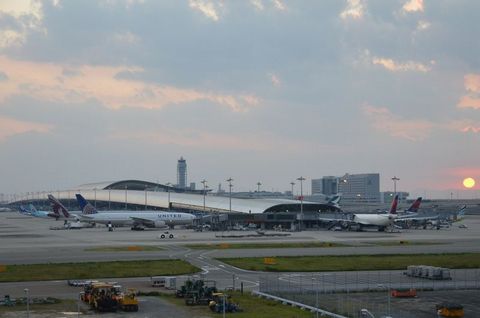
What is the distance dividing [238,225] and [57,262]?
→ 281 feet

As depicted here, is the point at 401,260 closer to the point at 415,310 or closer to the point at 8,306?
the point at 415,310

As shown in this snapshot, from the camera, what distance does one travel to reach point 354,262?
2717 inches

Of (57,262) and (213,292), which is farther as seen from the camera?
(57,262)

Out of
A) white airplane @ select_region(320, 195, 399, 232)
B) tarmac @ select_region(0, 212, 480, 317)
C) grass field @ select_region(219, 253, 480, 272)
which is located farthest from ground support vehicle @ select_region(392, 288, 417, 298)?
white airplane @ select_region(320, 195, 399, 232)

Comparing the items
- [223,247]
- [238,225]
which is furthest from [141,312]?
[238,225]

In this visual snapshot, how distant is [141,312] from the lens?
3947 cm

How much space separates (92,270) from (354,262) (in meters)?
26.6

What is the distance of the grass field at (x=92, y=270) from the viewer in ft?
191

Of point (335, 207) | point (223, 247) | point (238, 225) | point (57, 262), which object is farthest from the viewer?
point (335, 207)

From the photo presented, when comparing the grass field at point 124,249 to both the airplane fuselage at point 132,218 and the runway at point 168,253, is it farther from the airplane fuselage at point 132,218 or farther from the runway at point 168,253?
the airplane fuselage at point 132,218

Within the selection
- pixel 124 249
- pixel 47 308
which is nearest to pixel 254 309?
pixel 47 308

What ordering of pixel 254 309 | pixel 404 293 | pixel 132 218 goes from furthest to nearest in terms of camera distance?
pixel 132 218, pixel 404 293, pixel 254 309

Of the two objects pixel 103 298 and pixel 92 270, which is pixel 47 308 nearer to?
pixel 103 298

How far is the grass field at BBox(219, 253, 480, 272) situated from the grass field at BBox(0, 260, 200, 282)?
268 inches
